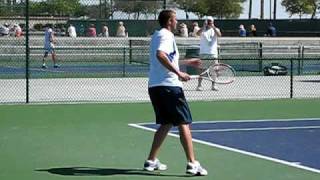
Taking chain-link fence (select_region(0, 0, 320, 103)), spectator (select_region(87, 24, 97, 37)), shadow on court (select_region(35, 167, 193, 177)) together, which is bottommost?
shadow on court (select_region(35, 167, 193, 177))

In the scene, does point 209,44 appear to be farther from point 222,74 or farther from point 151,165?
point 151,165

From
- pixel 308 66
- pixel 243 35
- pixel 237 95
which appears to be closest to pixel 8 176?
pixel 237 95

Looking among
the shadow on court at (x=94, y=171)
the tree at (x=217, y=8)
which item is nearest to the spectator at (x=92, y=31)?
the shadow on court at (x=94, y=171)

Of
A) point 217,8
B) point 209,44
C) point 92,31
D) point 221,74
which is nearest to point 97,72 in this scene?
point 209,44

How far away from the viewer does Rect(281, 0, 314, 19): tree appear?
3406 inches

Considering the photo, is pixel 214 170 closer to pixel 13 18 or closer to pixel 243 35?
pixel 13 18

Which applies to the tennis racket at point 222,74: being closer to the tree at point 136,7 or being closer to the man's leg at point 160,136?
the man's leg at point 160,136

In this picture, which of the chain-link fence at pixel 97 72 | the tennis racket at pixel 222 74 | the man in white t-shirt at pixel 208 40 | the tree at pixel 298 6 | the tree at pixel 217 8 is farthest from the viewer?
the tree at pixel 298 6

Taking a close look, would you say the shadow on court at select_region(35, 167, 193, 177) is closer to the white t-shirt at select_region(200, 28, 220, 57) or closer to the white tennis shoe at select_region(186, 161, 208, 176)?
the white tennis shoe at select_region(186, 161, 208, 176)

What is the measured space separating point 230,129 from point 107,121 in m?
2.24

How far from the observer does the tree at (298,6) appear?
86500mm

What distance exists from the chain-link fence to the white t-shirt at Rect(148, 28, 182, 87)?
306 inches

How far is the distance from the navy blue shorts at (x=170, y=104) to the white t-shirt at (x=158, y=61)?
0.07m

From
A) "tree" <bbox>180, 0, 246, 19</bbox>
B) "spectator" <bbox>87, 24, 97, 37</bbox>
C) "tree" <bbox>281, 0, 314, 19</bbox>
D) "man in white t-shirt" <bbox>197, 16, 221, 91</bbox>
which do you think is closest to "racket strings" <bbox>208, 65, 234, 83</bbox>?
"man in white t-shirt" <bbox>197, 16, 221, 91</bbox>
